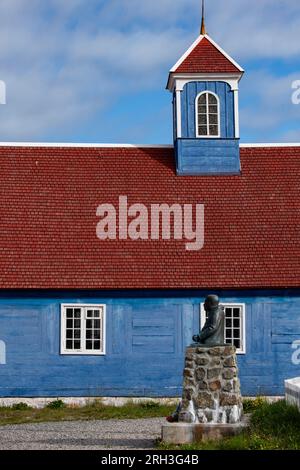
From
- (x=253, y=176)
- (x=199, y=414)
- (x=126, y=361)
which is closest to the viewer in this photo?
(x=199, y=414)

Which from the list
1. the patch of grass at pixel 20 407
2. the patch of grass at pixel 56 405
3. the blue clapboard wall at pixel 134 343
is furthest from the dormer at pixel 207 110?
the patch of grass at pixel 20 407

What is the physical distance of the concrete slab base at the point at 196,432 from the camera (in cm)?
1520

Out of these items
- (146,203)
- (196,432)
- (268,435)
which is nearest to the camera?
(268,435)

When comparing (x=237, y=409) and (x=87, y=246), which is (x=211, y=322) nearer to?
(x=237, y=409)

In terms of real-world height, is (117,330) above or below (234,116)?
below

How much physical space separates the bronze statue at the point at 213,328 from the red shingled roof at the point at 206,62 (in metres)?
12.8

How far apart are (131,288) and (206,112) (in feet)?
23.8

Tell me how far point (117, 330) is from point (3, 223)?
15.6 ft

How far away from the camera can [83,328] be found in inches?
923

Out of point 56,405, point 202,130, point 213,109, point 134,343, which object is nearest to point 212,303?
point 134,343

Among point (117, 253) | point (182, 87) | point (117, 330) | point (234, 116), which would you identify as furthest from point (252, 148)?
point (117, 330)

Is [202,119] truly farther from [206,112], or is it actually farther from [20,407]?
[20,407]

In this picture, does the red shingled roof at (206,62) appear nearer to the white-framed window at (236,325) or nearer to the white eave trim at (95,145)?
the white eave trim at (95,145)

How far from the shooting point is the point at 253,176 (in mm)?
26609
